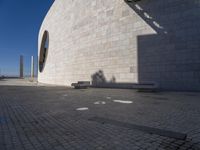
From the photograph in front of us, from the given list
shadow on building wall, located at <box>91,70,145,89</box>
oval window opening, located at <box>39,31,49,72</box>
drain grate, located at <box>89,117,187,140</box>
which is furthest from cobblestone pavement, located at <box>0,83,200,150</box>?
oval window opening, located at <box>39,31,49,72</box>

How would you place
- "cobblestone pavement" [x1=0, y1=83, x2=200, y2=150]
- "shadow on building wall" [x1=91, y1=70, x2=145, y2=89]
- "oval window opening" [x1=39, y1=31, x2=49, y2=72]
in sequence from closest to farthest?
"cobblestone pavement" [x1=0, y1=83, x2=200, y2=150], "shadow on building wall" [x1=91, y1=70, x2=145, y2=89], "oval window opening" [x1=39, y1=31, x2=49, y2=72]

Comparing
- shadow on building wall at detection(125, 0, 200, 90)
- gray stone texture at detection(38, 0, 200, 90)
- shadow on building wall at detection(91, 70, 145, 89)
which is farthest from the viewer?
shadow on building wall at detection(91, 70, 145, 89)

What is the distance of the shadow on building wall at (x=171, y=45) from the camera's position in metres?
10.2

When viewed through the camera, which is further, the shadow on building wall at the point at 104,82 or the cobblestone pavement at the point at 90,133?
the shadow on building wall at the point at 104,82

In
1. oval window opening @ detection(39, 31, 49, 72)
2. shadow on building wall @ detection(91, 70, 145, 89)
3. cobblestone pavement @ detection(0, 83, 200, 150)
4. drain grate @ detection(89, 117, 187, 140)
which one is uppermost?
oval window opening @ detection(39, 31, 49, 72)

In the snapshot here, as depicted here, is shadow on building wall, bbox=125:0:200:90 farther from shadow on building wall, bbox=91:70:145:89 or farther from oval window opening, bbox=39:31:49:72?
oval window opening, bbox=39:31:49:72

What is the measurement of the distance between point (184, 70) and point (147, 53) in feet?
8.69

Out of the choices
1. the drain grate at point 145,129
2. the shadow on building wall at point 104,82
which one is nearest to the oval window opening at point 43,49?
the shadow on building wall at point 104,82

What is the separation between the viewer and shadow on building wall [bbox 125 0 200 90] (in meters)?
10.2

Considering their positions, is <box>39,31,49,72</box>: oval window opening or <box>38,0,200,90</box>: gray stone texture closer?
<box>38,0,200,90</box>: gray stone texture

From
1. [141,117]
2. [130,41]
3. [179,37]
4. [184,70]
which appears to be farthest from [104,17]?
[141,117]

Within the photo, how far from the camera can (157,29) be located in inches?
457

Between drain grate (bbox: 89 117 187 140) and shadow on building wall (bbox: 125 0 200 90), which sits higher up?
shadow on building wall (bbox: 125 0 200 90)

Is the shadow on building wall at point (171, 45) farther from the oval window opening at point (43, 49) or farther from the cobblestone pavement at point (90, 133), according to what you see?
the oval window opening at point (43, 49)
